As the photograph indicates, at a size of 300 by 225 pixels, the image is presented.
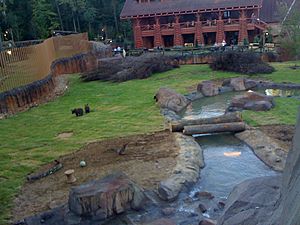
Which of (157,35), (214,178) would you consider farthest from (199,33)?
(214,178)

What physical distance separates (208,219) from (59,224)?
10.6 ft

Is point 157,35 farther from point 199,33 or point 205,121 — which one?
point 205,121

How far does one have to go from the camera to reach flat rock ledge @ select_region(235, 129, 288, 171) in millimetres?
10750

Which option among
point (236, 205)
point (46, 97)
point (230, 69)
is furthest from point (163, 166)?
point (230, 69)

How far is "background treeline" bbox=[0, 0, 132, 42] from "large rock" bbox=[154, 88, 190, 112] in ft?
87.8

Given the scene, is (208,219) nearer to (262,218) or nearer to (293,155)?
(262,218)

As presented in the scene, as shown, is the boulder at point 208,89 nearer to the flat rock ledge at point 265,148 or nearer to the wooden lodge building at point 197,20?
the flat rock ledge at point 265,148

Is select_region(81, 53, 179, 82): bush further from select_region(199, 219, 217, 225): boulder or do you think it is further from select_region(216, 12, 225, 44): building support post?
select_region(199, 219, 217, 225): boulder

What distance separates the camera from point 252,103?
16.8m

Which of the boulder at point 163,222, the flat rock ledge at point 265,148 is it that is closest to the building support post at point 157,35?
the flat rock ledge at point 265,148

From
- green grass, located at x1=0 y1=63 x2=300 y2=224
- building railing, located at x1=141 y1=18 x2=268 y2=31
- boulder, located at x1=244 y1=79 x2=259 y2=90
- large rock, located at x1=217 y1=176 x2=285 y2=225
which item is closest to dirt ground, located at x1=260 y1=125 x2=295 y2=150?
green grass, located at x1=0 y1=63 x2=300 y2=224

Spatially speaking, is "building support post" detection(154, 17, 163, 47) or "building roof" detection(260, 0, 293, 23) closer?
"building roof" detection(260, 0, 293, 23)

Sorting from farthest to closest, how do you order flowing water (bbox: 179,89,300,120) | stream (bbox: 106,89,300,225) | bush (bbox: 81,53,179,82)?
bush (bbox: 81,53,179,82) < flowing water (bbox: 179,89,300,120) < stream (bbox: 106,89,300,225)

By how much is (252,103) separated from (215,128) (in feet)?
13.0
